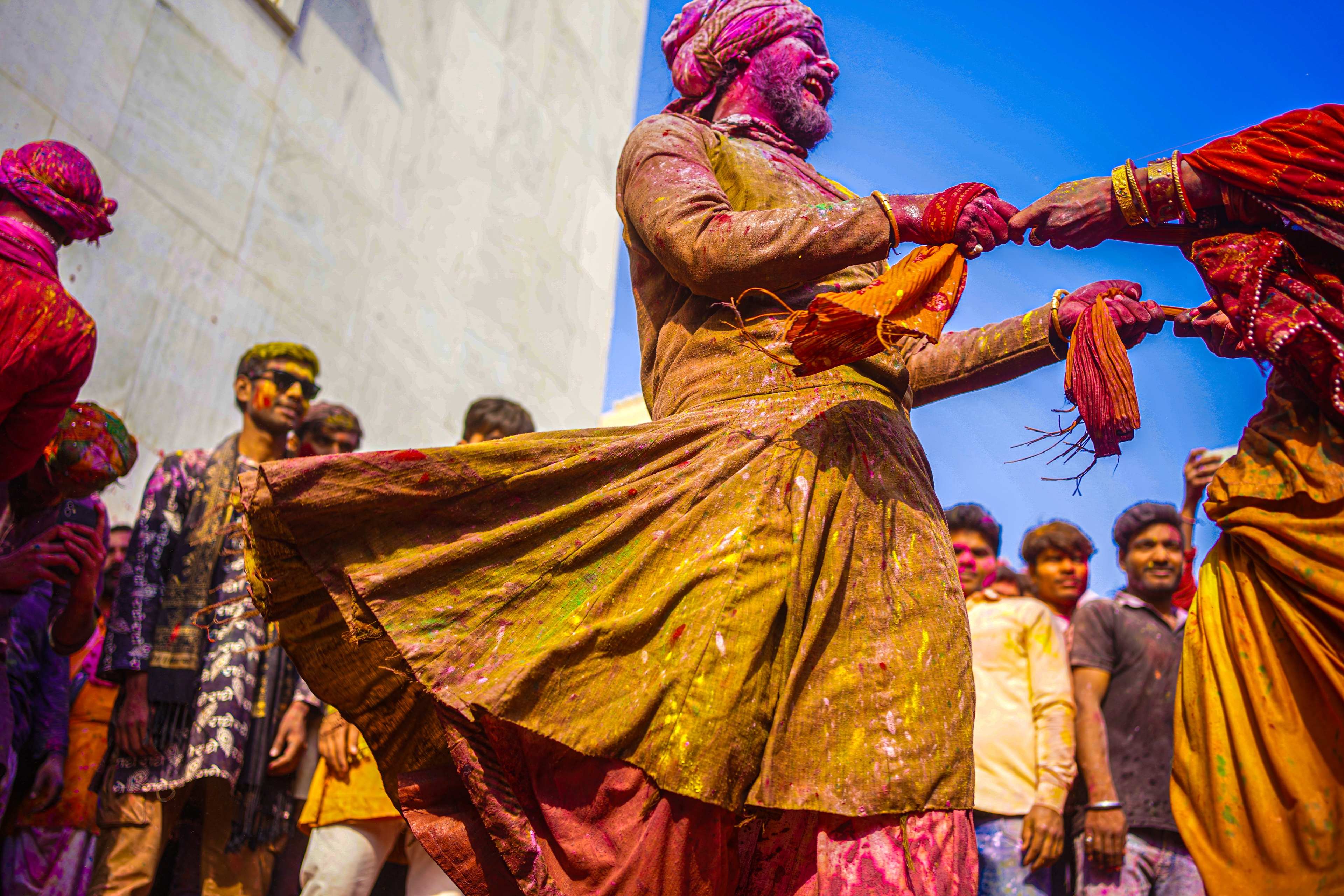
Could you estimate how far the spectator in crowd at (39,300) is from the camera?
2695 millimetres

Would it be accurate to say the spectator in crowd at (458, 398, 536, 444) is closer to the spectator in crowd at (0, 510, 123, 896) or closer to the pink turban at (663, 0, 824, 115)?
the spectator in crowd at (0, 510, 123, 896)

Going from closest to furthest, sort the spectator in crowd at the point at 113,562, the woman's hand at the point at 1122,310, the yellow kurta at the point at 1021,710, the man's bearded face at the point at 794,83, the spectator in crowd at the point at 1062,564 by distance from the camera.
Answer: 1. the woman's hand at the point at 1122,310
2. the man's bearded face at the point at 794,83
3. the yellow kurta at the point at 1021,710
4. the spectator in crowd at the point at 113,562
5. the spectator in crowd at the point at 1062,564

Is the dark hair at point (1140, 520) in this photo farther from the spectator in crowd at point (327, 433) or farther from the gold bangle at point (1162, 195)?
the spectator in crowd at point (327, 433)

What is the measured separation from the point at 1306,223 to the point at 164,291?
5.77m

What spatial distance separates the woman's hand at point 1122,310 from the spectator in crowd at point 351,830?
8.59ft

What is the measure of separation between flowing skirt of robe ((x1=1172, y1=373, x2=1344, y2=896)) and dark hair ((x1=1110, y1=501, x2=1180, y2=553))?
7.91 ft

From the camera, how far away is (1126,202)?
207cm

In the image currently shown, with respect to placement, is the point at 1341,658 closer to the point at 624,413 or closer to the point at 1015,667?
the point at 1015,667

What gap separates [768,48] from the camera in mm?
2504

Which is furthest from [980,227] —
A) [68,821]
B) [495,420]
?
[68,821]

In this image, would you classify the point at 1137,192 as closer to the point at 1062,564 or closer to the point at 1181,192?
the point at 1181,192

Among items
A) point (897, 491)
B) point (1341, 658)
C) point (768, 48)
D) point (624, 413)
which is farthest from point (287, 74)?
point (624, 413)

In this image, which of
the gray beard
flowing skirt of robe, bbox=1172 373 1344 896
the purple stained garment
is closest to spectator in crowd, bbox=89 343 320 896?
the purple stained garment

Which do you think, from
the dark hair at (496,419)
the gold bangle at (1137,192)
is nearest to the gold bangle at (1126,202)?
the gold bangle at (1137,192)
